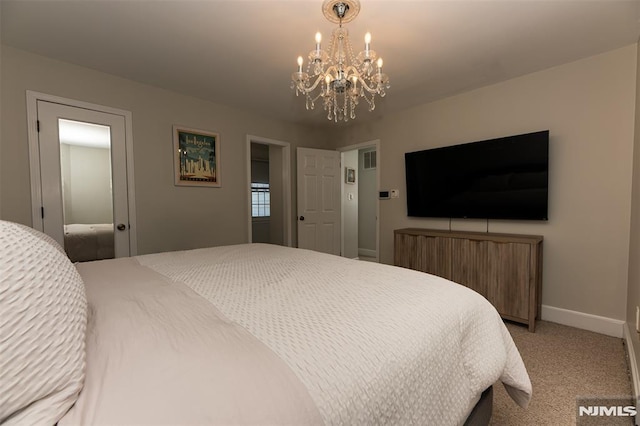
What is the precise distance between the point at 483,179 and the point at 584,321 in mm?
1526

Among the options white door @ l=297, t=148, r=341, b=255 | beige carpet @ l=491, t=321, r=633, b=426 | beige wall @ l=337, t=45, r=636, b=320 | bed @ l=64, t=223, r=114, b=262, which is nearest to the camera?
beige carpet @ l=491, t=321, r=633, b=426

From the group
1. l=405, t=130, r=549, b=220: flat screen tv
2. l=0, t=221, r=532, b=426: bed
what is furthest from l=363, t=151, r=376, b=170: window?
l=0, t=221, r=532, b=426: bed

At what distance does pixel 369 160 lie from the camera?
567 cm

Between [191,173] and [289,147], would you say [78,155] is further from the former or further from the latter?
[289,147]

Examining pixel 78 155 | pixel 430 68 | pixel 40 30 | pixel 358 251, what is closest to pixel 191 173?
pixel 78 155

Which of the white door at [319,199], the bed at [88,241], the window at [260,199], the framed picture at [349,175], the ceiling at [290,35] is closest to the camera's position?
the ceiling at [290,35]

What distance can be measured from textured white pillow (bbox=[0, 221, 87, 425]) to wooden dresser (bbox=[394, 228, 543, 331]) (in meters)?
2.88

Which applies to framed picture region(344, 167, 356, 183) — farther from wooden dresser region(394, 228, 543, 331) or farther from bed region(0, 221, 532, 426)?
bed region(0, 221, 532, 426)

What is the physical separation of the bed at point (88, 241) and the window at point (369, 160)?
4.41 metres

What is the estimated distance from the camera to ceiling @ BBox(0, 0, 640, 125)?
177 centimetres

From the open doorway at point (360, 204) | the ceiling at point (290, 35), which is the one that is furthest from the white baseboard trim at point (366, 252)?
the ceiling at point (290, 35)

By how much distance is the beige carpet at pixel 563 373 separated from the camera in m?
1.46

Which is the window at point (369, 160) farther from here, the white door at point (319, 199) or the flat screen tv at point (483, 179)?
the flat screen tv at point (483, 179)

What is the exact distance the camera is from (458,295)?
1142mm
